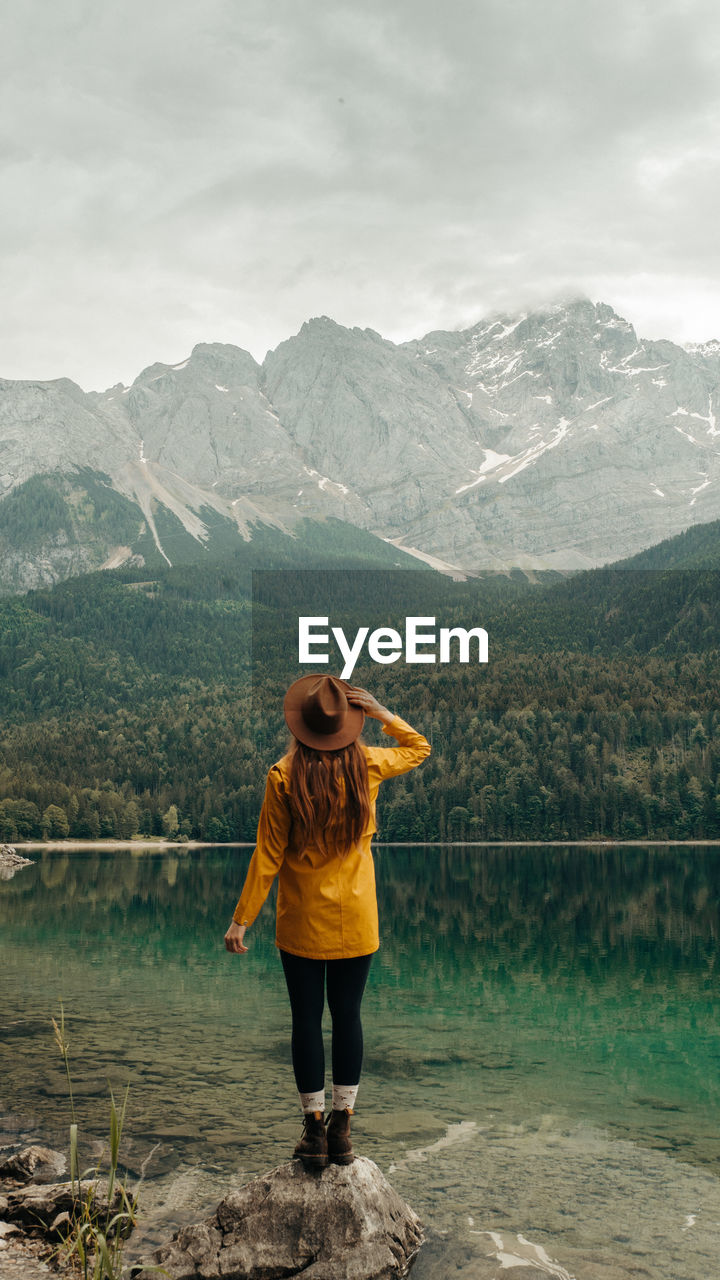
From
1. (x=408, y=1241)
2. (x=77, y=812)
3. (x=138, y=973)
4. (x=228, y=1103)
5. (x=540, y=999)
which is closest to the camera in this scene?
(x=408, y=1241)

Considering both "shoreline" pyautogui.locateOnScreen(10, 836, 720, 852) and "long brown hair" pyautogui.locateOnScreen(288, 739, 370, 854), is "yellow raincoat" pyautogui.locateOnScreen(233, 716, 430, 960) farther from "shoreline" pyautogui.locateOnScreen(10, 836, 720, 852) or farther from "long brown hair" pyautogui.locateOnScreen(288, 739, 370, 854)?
"shoreline" pyautogui.locateOnScreen(10, 836, 720, 852)

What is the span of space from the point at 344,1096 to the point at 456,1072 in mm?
12527

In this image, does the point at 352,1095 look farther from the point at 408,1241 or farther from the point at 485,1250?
the point at 485,1250

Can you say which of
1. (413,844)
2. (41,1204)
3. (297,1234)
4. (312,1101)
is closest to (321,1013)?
(312,1101)

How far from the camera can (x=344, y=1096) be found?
29.7ft

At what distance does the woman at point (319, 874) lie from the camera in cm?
869

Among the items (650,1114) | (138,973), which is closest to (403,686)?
(138,973)

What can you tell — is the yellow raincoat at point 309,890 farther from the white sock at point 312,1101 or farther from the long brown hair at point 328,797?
the white sock at point 312,1101

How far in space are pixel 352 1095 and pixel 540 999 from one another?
2404 centimetres

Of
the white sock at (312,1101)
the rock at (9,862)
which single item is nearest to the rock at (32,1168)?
the white sock at (312,1101)

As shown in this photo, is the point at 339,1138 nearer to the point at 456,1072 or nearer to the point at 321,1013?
the point at 321,1013

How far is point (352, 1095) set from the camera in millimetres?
9008

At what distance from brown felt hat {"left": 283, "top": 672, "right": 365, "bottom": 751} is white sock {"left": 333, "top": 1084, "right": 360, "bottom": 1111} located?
3.02m

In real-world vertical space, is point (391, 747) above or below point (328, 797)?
above
